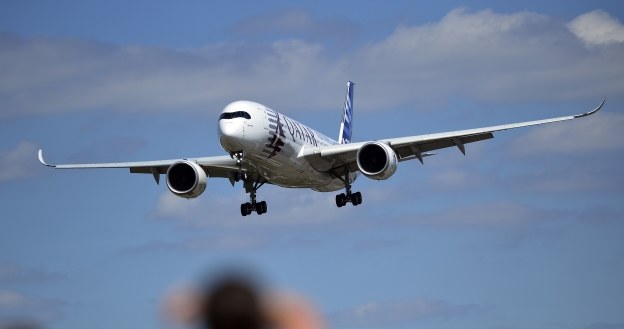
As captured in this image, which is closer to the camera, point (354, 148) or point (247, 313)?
point (247, 313)

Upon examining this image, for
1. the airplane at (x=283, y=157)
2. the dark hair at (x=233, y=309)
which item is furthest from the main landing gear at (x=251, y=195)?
the dark hair at (x=233, y=309)

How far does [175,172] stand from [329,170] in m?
6.94

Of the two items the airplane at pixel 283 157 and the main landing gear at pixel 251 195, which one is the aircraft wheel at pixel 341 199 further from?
the main landing gear at pixel 251 195

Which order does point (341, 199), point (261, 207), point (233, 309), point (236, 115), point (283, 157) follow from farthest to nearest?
point (341, 199)
point (261, 207)
point (283, 157)
point (236, 115)
point (233, 309)

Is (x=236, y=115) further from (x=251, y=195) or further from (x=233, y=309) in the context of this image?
(x=233, y=309)

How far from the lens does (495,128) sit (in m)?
42.3

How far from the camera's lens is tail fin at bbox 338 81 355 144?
199ft

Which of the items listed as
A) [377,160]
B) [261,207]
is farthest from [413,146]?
[261,207]

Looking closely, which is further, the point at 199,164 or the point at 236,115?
the point at 199,164

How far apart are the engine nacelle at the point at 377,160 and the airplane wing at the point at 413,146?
58 centimetres

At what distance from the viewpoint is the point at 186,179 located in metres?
44.7

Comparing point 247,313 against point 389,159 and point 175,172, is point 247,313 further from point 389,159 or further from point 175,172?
point 175,172

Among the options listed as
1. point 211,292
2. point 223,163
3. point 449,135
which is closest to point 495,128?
point 449,135

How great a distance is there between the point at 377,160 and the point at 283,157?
4047 mm
